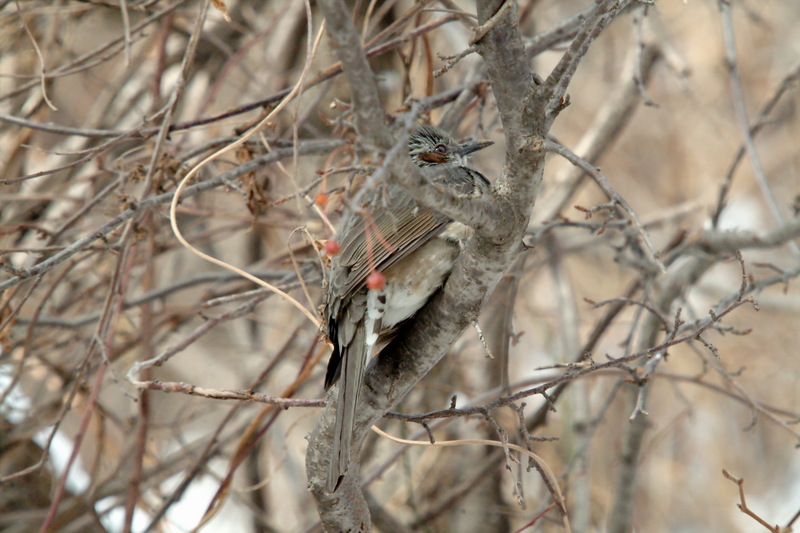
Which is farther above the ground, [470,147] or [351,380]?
[470,147]

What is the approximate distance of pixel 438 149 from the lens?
3662 mm

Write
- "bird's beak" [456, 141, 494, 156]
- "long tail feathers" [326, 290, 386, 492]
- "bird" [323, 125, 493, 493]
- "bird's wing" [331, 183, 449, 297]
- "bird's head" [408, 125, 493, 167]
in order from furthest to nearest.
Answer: "bird's head" [408, 125, 493, 167]
"bird's beak" [456, 141, 494, 156]
"bird's wing" [331, 183, 449, 297]
"bird" [323, 125, 493, 493]
"long tail feathers" [326, 290, 386, 492]

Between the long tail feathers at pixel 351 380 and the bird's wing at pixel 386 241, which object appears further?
the bird's wing at pixel 386 241

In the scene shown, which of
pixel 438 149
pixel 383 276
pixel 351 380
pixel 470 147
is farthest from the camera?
pixel 438 149

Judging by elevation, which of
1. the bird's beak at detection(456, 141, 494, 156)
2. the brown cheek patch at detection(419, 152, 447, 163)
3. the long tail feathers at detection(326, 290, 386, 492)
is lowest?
the long tail feathers at detection(326, 290, 386, 492)

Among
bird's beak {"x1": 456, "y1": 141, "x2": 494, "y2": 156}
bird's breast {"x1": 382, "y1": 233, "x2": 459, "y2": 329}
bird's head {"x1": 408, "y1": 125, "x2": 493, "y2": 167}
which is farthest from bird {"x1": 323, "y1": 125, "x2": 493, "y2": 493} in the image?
bird's head {"x1": 408, "y1": 125, "x2": 493, "y2": 167}

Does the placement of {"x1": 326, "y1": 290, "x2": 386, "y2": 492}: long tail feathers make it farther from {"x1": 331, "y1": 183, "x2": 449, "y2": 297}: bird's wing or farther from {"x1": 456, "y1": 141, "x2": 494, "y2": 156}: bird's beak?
{"x1": 456, "y1": 141, "x2": 494, "y2": 156}: bird's beak

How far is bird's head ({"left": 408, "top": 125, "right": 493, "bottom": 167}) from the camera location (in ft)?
11.8

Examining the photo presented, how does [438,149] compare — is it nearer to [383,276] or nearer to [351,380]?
[383,276]

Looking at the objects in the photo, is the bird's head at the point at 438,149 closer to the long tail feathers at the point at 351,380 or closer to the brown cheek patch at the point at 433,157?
the brown cheek patch at the point at 433,157

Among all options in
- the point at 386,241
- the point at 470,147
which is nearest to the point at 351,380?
the point at 386,241

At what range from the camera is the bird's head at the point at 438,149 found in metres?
3.61

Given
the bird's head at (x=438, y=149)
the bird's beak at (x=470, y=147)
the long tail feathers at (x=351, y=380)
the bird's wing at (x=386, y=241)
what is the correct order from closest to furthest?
the long tail feathers at (x=351, y=380), the bird's wing at (x=386, y=241), the bird's beak at (x=470, y=147), the bird's head at (x=438, y=149)

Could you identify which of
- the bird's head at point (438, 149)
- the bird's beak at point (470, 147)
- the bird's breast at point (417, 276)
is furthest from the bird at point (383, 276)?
the bird's head at point (438, 149)
